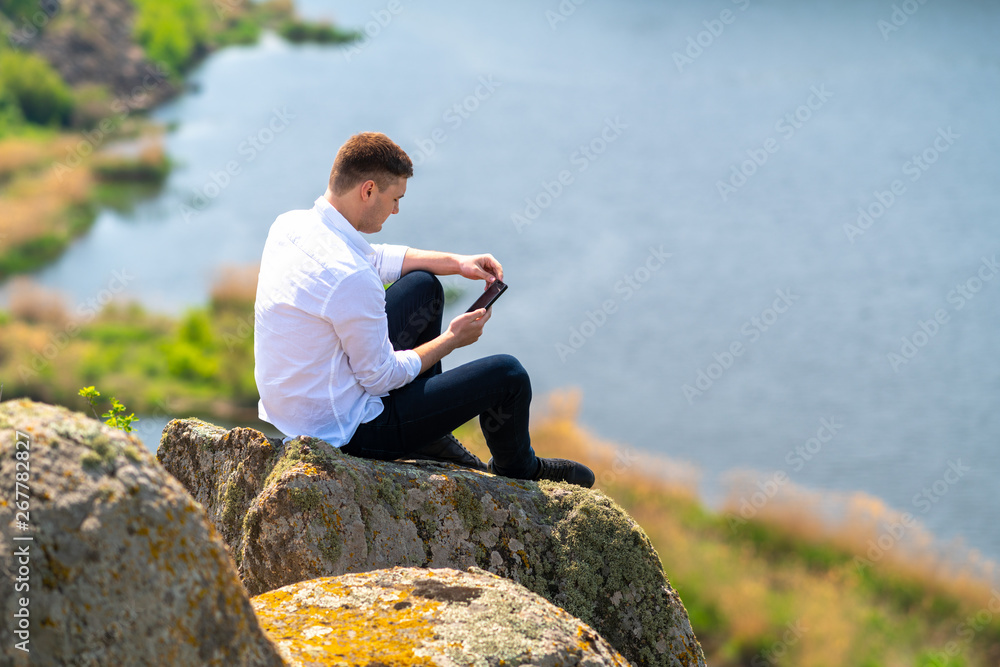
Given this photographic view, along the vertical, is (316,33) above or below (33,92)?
above

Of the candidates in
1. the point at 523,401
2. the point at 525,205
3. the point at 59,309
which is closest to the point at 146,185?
the point at 59,309

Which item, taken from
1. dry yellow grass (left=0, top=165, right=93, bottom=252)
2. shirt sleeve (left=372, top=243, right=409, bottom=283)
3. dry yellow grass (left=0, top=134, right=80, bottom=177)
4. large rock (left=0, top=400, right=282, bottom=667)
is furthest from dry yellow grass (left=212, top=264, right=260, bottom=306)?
large rock (left=0, top=400, right=282, bottom=667)

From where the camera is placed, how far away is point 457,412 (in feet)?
12.9

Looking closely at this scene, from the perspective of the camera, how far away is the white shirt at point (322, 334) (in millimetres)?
3623

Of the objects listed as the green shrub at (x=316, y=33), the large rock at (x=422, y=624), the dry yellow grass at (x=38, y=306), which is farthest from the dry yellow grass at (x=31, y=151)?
the large rock at (x=422, y=624)

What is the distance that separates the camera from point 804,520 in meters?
16.1

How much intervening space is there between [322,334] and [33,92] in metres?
40.1

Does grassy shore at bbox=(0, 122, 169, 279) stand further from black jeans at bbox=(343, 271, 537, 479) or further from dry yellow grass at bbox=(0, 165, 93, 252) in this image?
black jeans at bbox=(343, 271, 537, 479)

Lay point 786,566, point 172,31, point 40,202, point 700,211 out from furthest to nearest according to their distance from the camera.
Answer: point 172,31, point 40,202, point 700,211, point 786,566

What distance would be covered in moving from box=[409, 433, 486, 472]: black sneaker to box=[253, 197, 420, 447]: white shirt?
1.55ft

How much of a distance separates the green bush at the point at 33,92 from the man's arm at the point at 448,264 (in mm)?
38544

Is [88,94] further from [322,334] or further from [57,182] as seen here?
[322,334]

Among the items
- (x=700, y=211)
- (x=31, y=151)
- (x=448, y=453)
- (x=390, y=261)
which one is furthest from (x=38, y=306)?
(x=448, y=453)

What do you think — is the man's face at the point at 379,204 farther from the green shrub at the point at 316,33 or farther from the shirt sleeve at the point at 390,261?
the green shrub at the point at 316,33
